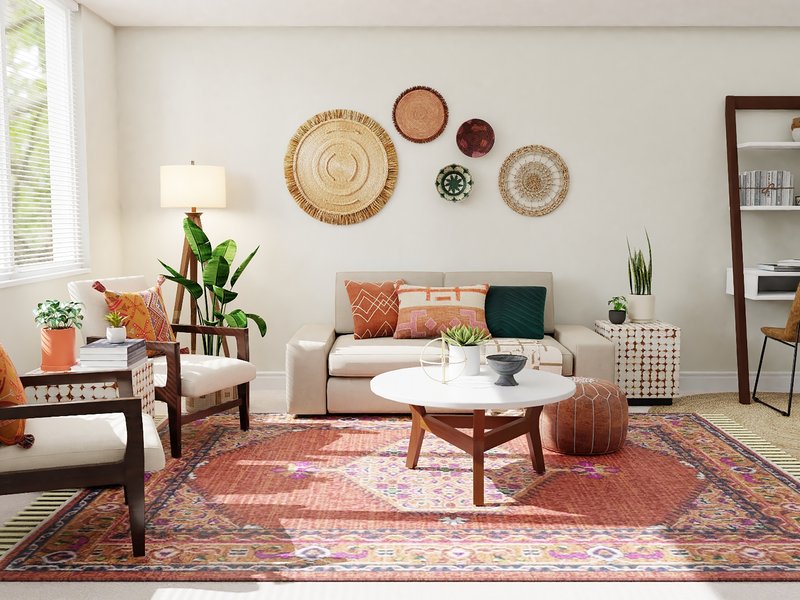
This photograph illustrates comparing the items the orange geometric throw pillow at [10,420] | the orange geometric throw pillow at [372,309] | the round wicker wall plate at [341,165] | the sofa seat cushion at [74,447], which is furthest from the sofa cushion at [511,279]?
the orange geometric throw pillow at [10,420]

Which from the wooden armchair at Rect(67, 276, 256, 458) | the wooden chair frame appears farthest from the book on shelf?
the wooden chair frame

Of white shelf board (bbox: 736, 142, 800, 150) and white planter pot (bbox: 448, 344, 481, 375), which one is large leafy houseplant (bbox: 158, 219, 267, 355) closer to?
white planter pot (bbox: 448, 344, 481, 375)

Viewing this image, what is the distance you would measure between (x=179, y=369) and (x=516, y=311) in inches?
88.6

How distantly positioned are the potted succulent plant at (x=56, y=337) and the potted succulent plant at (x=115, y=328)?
18 centimetres

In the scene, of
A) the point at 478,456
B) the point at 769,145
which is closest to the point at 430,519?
the point at 478,456

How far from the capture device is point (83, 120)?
193 inches

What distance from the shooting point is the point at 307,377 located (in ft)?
15.1

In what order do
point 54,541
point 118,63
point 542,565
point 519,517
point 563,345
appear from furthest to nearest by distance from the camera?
1. point 118,63
2. point 563,345
3. point 519,517
4. point 54,541
5. point 542,565

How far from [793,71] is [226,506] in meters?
4.87

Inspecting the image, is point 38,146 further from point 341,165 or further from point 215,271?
point 341,165

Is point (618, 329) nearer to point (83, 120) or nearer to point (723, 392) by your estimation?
point (723, 392)

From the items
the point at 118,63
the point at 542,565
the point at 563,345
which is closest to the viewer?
the point at 542,565

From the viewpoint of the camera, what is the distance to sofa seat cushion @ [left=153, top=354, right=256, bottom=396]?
3902 millimetres

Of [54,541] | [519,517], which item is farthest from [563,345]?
[54,541]
